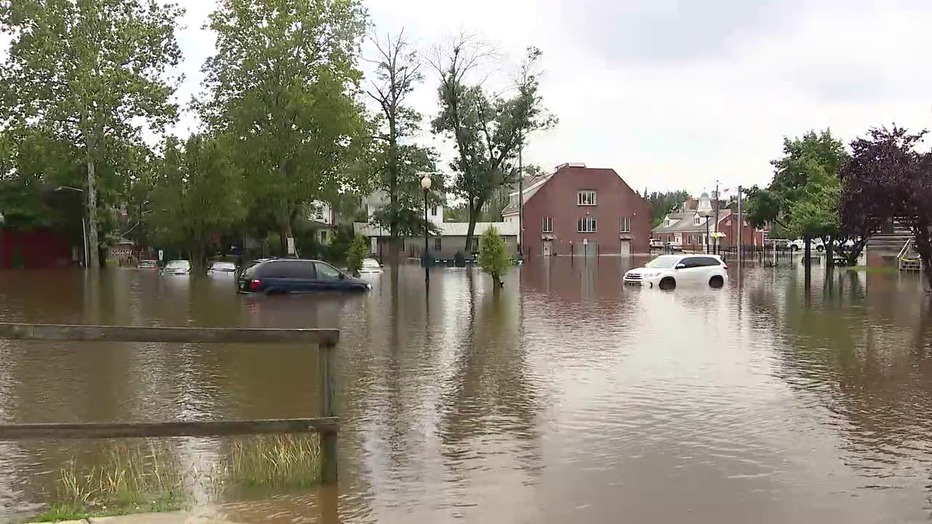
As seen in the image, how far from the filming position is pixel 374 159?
54.0m

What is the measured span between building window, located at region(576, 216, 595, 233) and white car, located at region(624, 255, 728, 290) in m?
53.8

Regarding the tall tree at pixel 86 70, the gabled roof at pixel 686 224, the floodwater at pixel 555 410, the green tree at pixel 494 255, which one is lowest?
the floodwater at pixel 555 410

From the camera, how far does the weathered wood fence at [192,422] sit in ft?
16.4

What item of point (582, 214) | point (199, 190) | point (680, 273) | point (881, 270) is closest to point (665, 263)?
point (680, 273)

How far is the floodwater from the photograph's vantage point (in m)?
5.80

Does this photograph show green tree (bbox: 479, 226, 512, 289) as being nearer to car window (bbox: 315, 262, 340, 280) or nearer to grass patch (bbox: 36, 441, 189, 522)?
car window (bbox: 315, 262, 340, 280)

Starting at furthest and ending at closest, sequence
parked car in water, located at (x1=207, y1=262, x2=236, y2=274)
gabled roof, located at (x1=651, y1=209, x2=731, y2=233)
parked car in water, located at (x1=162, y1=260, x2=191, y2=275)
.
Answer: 1. gabled roof, located at (x1=651, y1=209, x2=731, y2=233)
2. parked car in water, located at (x1=162, y1=260, x2=191, y2=275)
3. parked car in water, located at (x1=207, y1=262, x2=236, y2=274)

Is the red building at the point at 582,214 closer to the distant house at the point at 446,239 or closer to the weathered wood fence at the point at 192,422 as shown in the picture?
the distant house at the point at 446,239

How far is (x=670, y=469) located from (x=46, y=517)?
14.6 ft

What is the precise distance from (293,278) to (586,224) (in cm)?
6251

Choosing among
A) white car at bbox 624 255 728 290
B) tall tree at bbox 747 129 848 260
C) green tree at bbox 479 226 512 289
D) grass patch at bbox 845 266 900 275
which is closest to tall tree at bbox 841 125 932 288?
white car at bbox 624 255 728 290

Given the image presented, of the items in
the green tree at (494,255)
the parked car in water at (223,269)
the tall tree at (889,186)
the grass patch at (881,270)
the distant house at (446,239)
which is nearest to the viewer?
the tall tree at (889,186)

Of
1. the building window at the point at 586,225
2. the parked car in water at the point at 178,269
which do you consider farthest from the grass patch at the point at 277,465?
the building window at the point at 586,225

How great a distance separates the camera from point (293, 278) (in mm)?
26234
